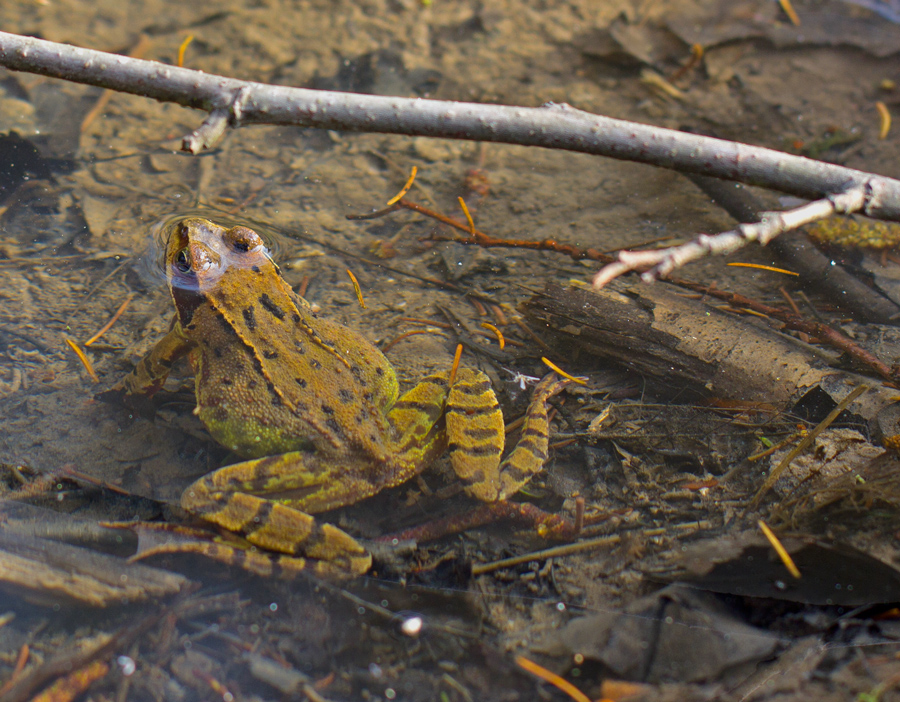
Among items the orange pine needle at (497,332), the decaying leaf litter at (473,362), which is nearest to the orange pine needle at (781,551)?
the decaying leaf litter at (473,362)

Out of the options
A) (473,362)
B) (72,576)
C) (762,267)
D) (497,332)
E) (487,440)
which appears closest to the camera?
(72,576)

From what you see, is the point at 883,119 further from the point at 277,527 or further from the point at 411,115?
the point at 277,527

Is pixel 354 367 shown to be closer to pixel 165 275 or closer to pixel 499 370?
pixel 499 370

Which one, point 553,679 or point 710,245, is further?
point 553,679

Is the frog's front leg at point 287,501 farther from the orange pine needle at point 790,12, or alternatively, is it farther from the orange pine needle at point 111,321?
Result: the orange pine needle at point 790,12

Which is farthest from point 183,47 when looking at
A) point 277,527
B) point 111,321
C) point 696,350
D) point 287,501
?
point 696,350

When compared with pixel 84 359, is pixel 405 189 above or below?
above

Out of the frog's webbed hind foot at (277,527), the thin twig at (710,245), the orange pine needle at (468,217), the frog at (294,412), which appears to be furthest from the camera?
the orange pine needle at (468,217)

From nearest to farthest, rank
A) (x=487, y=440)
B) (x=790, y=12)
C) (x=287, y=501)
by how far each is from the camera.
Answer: (x=287, y=501)
(x=487, y=440)
(x=790, y=12)
